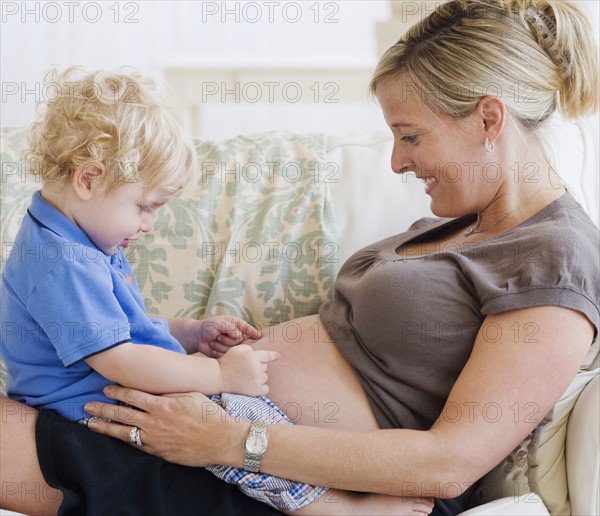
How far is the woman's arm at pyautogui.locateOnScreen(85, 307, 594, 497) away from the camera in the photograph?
3.62ft

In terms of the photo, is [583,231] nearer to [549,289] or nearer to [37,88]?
[549,289]

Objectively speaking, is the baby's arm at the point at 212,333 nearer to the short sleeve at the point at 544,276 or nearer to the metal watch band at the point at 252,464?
the metal watch band at the point at 252,464

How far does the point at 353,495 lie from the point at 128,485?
0.34m

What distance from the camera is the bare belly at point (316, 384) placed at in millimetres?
1272

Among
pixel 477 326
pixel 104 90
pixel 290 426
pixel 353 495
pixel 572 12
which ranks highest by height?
pixel 572 12

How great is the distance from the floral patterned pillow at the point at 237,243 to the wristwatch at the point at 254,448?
1.38 ft

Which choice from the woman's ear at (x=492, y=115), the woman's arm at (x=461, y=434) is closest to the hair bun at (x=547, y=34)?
the woman's ear at (x=492, y=115)

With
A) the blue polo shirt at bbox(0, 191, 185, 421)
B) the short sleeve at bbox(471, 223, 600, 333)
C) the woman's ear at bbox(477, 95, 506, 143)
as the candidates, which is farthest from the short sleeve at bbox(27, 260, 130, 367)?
the woman's ear at bbox(477, 95, 506, 143)

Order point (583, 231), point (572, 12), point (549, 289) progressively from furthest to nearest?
point (572, 12)
point (583, 231)
point (549, 289)

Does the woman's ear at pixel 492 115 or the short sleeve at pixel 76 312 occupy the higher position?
the woman's ear at pixel 492 115

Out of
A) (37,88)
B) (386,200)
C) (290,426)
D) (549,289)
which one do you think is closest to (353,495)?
(290,426)

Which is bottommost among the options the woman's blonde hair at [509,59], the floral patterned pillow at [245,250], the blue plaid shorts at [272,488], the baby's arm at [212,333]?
the blue plaid shorts at [272,488]

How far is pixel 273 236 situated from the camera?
62.3 inches

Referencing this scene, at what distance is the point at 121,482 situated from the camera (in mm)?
1160
